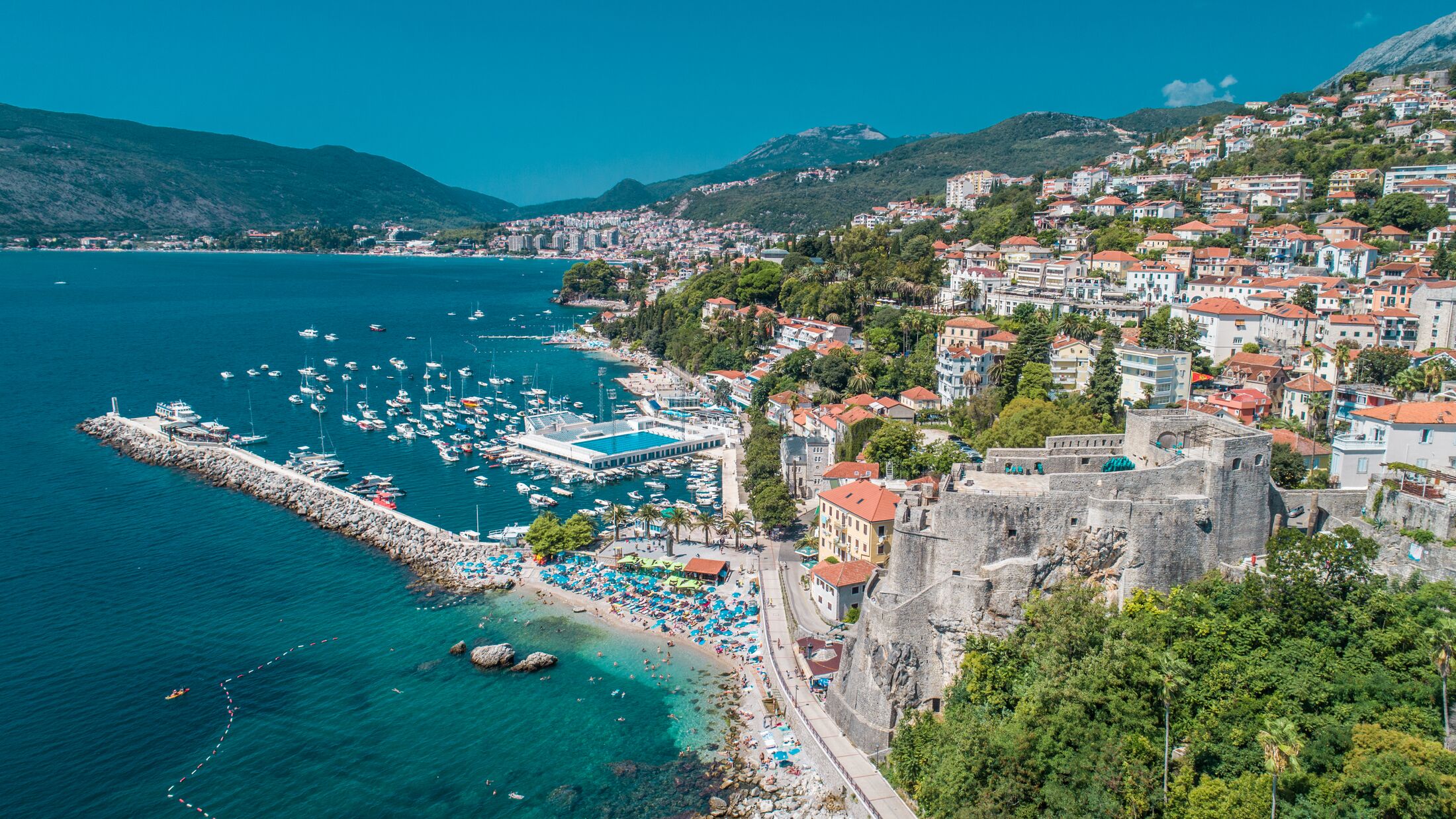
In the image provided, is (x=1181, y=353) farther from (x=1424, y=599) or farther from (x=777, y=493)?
(x=1424, y=599)

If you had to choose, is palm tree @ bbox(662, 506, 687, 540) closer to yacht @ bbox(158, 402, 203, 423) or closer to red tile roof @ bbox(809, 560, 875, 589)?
red tile roof @ bbox(809, 560, 875, 589)

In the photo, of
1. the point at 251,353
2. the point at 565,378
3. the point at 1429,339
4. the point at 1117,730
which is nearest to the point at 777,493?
the point at 1117,730

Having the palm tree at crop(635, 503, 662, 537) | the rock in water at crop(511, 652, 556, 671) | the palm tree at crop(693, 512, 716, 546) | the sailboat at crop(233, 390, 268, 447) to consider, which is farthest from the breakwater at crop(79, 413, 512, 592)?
the palm tree at crop(693, 512, 716, 546)

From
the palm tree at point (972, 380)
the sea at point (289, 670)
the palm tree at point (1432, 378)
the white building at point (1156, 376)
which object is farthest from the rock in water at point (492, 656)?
the palm tree at point (1432, 378)

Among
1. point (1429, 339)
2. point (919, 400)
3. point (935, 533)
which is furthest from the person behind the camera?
point (919, 400)

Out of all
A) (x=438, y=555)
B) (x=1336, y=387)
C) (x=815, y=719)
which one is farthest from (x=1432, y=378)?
(x=438, y=555)

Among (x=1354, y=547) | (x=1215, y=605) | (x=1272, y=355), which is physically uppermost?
(x=1272, y=355)

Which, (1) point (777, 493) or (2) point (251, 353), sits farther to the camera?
(2) point (251, 353)
